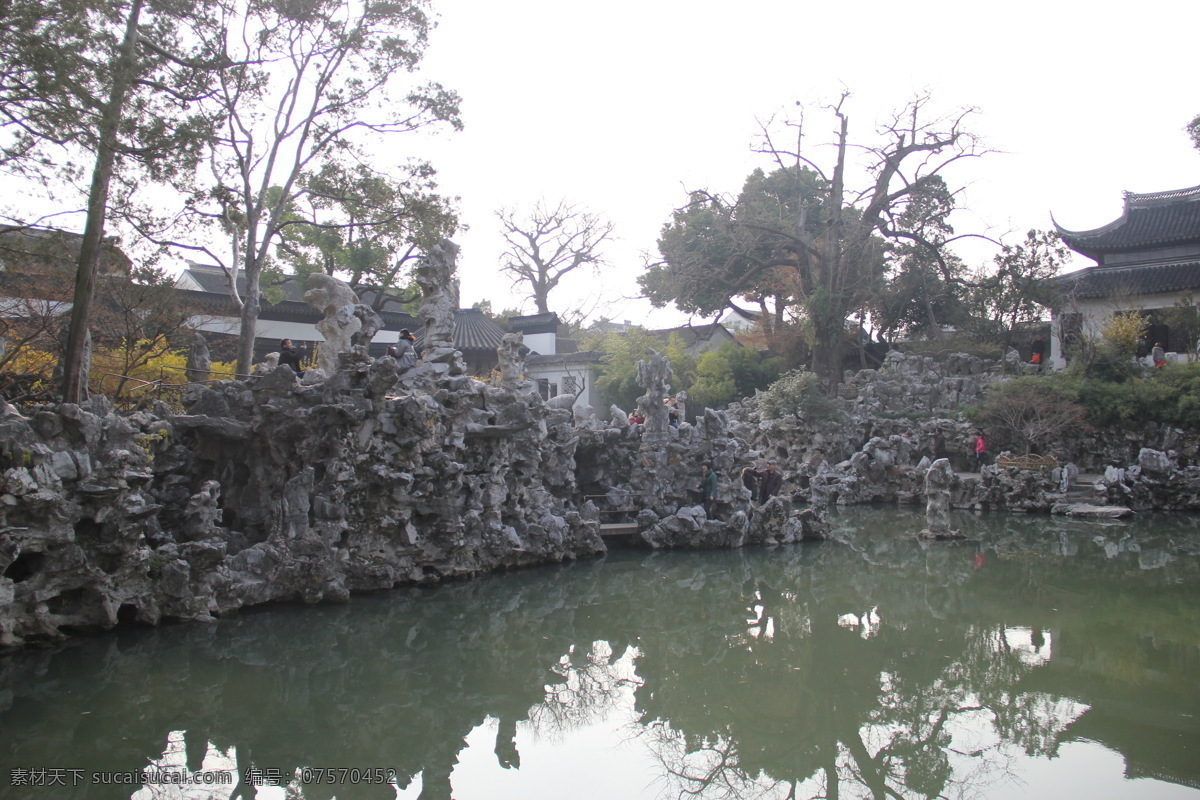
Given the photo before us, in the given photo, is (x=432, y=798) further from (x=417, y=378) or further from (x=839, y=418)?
(x=839, y=418)

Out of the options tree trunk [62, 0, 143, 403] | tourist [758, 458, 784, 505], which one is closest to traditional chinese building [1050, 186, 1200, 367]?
tourist [758, 458, 784, 505]

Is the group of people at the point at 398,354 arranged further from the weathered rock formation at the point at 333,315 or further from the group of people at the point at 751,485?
the group of people at the point at 751,485

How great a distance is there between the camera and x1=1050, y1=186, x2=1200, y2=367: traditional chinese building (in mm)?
18828

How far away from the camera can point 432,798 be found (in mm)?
4156

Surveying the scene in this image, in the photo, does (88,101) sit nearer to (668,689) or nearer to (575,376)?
(668,689)

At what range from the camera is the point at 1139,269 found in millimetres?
19844

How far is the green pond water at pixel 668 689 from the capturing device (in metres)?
4.32

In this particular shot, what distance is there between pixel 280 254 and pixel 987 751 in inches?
563

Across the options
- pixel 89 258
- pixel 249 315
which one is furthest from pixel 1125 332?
pixel 89 258

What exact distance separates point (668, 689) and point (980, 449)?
41.0 feet

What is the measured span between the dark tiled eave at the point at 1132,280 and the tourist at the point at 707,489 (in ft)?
42.7

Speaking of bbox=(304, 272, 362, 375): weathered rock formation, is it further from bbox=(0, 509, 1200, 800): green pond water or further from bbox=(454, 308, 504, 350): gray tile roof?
bbox=(454, 308, 504, 350): gray tile roof

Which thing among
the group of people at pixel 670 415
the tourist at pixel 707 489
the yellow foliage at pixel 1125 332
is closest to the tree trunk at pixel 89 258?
the group of people at pixel 670 415

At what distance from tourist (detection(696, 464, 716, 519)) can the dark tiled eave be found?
1303 centimetres
